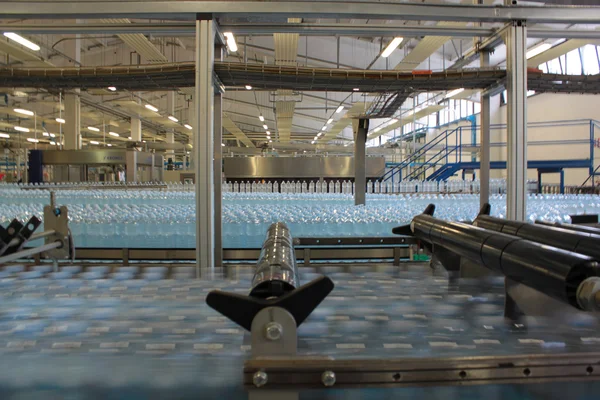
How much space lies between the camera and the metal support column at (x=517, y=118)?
2160 millimetres

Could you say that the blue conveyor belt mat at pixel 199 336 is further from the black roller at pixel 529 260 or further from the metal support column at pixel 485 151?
the metal support column at pixel 485 151

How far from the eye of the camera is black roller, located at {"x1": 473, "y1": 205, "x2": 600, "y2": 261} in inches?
32.1

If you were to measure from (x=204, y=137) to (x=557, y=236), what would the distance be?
1776mm

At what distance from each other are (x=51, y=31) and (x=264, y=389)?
290 centimetres

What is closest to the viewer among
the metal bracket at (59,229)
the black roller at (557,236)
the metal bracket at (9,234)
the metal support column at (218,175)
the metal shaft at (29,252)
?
the black roller at (557,236)

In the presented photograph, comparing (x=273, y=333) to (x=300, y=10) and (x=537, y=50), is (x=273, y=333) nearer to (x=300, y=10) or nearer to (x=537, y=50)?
(x=300, y=10)

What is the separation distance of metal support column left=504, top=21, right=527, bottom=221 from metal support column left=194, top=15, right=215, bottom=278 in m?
1.81

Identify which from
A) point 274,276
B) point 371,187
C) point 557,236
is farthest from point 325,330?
point 371,187

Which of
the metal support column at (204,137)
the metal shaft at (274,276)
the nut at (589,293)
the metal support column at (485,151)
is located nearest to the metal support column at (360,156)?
the metal support column at (485,151)

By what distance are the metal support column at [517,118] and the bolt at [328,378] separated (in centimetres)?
207

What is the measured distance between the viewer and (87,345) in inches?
28.2

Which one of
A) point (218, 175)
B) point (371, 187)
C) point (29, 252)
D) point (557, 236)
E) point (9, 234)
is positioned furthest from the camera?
point (371, 187)

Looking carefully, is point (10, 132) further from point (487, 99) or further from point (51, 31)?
point (487, 99)

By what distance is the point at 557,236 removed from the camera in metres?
0.92
